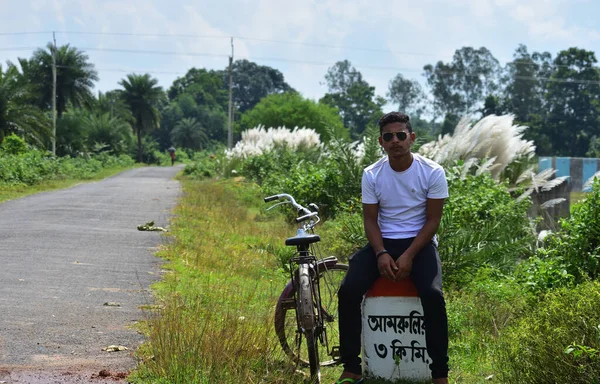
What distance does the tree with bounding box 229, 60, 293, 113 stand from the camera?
128 m

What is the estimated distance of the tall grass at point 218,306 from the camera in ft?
16.4

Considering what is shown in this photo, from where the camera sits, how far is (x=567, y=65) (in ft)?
269

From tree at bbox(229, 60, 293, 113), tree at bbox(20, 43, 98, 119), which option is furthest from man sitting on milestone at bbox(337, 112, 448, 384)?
tree at bbox(229, 60, 293, 113)

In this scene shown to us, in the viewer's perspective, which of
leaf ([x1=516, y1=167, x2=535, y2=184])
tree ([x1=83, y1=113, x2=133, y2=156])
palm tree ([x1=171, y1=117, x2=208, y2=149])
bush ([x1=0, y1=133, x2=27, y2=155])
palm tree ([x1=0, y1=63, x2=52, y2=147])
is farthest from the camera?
palm tree ([x1=171, y1=117, x2=208, y2=149])

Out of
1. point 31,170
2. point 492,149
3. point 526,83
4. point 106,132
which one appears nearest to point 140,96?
point 106,132

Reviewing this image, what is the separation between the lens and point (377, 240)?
5062 mm

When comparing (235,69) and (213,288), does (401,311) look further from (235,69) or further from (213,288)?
(235,69)

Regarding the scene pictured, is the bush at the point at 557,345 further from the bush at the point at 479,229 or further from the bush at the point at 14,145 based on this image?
the bush at the point at 14,145

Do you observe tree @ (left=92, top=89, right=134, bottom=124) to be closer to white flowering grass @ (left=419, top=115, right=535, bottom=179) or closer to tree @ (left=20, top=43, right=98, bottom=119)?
tree @ (left=20, top=43, right=98, bottom=119)

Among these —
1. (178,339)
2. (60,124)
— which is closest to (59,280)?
(178,339)

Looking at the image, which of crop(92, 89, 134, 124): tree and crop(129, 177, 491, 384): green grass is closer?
crop(129, 177, 491, 384): green grass

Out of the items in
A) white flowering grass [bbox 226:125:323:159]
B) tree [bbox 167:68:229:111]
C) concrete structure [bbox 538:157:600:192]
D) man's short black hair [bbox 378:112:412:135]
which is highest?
tree [bbox 167:68:229:111]

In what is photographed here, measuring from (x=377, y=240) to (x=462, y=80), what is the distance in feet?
333

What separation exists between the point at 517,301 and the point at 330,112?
7239 centimetres
